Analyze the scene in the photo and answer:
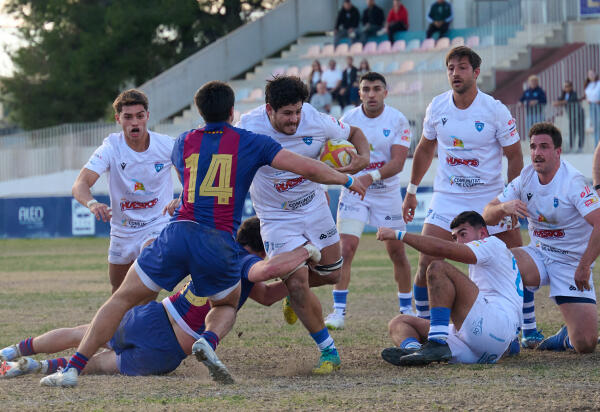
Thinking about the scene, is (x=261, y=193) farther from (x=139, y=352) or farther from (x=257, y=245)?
(x=139, y=352)

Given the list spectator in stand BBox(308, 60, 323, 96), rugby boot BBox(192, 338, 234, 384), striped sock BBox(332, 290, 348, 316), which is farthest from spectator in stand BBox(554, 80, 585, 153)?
rugby boot BBox(192, 338, 234, 384)

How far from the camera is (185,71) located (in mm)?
34031

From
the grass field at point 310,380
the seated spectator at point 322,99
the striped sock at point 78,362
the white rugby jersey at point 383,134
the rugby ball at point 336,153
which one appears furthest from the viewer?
the seated spectator at point 322,99

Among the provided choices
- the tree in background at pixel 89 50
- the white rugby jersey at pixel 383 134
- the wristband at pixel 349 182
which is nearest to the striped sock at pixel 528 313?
the white rugby jersey at pixel 383 134

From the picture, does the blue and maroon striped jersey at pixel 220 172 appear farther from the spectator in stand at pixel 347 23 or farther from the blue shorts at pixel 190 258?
the spectator in stand at pixel 347 23

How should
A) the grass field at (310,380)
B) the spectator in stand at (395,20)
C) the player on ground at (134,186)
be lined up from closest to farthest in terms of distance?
the grass field at (310,380), the player on ground at (134,186), the spectator in stand at (395,20)

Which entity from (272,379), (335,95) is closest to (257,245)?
(272,379)

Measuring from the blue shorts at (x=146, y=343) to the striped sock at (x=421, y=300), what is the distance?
9.84 feet

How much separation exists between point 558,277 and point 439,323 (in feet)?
5.27

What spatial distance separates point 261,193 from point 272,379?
1.85 meters

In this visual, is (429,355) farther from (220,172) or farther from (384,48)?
(384,48)

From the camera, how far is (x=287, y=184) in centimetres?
868

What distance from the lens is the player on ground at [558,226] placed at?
867 cm

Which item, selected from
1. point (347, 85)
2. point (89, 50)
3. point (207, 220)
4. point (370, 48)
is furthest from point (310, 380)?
point (89, 50)
